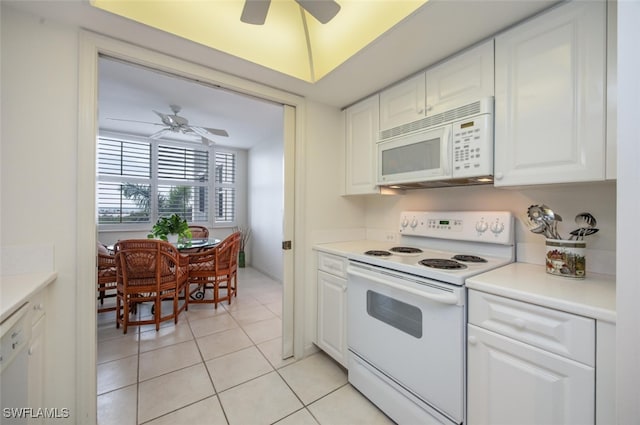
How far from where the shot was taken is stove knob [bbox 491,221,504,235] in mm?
1562

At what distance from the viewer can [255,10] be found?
1.32 meters

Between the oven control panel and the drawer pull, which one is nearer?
the drawer pull

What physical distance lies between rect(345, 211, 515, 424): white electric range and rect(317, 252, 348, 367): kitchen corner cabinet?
0.10 metres

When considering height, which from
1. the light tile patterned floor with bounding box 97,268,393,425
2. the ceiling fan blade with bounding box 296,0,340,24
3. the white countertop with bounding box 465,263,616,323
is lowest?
the light tile patterned floor with bounding box 97,268,393,425

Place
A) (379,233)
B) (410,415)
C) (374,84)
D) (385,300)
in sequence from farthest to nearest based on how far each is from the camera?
1. (379,233)
2. (374,84)
3. (385,300)
4. (410,415)

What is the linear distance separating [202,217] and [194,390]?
3948 mm

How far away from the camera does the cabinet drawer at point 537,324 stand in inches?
35.0

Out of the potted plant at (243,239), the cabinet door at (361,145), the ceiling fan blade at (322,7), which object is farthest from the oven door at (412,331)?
the potted plant at (243,239)

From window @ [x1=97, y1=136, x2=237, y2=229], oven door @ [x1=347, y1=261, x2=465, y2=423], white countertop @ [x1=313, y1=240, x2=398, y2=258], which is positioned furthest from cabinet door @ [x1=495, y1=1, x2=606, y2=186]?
window @ [x1=97, y1=136, x2=237, y2=229]

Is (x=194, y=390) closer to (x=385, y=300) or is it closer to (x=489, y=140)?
(x=385, y=300)

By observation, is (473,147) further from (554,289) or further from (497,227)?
(554,289)

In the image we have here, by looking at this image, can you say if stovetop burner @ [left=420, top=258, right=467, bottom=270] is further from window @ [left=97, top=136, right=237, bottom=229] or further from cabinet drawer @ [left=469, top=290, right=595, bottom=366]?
window @ [left=97, top=136, right=237, bottom=229]

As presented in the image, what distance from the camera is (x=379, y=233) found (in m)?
2.44

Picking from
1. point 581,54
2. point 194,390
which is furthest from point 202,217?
point 581,54
